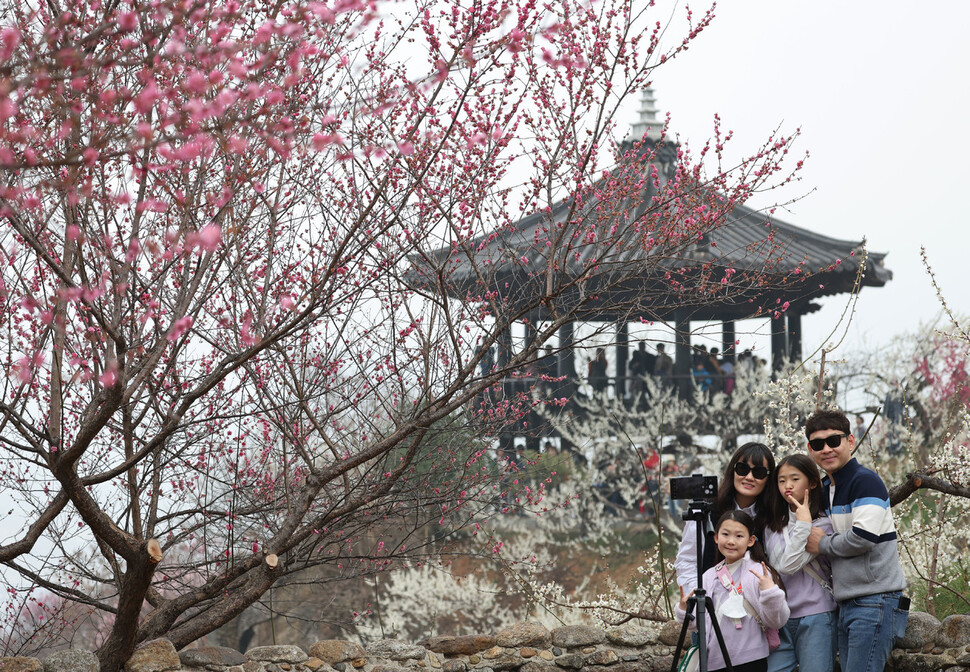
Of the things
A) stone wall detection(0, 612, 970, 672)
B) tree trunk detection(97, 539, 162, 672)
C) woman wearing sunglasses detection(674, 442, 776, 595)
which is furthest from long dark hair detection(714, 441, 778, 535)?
tree trunk detection(97, 539, 162, 672)

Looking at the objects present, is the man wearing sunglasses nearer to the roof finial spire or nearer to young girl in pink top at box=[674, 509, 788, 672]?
young girl in pink top at box=[674, 509, 788, 672]

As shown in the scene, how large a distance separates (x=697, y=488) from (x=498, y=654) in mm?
1774

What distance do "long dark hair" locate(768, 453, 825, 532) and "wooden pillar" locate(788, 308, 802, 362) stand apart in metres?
7.28

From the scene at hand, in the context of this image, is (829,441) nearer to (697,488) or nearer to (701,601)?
(697,488)

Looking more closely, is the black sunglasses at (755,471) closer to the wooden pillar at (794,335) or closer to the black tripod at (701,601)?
the black tripod at (701,601)

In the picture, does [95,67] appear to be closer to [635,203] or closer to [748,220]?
[635,203]

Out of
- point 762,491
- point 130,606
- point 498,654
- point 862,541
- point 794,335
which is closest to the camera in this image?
point 862,541

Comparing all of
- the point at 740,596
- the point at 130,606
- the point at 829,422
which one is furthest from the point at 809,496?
Result: the point at 130,606

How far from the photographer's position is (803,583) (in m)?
3.31

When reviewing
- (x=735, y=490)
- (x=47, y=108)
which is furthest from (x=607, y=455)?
(x=47, y=108)

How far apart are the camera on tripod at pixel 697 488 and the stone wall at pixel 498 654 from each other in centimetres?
149

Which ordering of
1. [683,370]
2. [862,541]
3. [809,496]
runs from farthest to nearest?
[683,370], [809,496], [862,541]

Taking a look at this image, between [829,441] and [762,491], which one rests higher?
[829,441]

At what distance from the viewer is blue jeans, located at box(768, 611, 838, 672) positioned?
3.21 m
